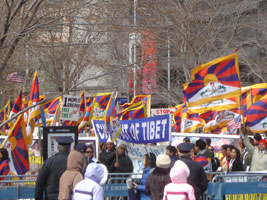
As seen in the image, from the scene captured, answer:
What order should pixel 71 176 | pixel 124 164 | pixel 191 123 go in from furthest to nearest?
pixel 191 123 < pixel 124 164 < pixel 71 176

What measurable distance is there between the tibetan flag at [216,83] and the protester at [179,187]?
276 inches

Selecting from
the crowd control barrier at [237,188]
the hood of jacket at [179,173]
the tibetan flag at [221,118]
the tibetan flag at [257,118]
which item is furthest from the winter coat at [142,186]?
the tibetan flag at [221,118]

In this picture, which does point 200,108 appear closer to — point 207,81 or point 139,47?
point 207,81

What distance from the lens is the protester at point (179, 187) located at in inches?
264

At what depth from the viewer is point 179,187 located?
22.2ft

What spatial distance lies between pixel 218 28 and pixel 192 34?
1.07m

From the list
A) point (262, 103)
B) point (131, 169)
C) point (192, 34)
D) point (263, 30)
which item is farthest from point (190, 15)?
point (131, 169)

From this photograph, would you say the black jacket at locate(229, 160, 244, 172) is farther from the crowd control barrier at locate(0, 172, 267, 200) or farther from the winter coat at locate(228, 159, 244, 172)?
the crowd control barrier at locate(0, 172, 267, 200)

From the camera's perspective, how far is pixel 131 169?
12328 millimetres

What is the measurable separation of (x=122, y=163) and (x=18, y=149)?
2.16 meters

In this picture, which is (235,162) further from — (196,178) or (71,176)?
(71,176)

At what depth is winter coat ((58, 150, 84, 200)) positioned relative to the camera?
6895mm

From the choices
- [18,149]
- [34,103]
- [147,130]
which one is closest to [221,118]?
[147,130]

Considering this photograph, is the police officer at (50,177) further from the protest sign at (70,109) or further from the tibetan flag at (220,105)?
the protest sign at (70,109)
